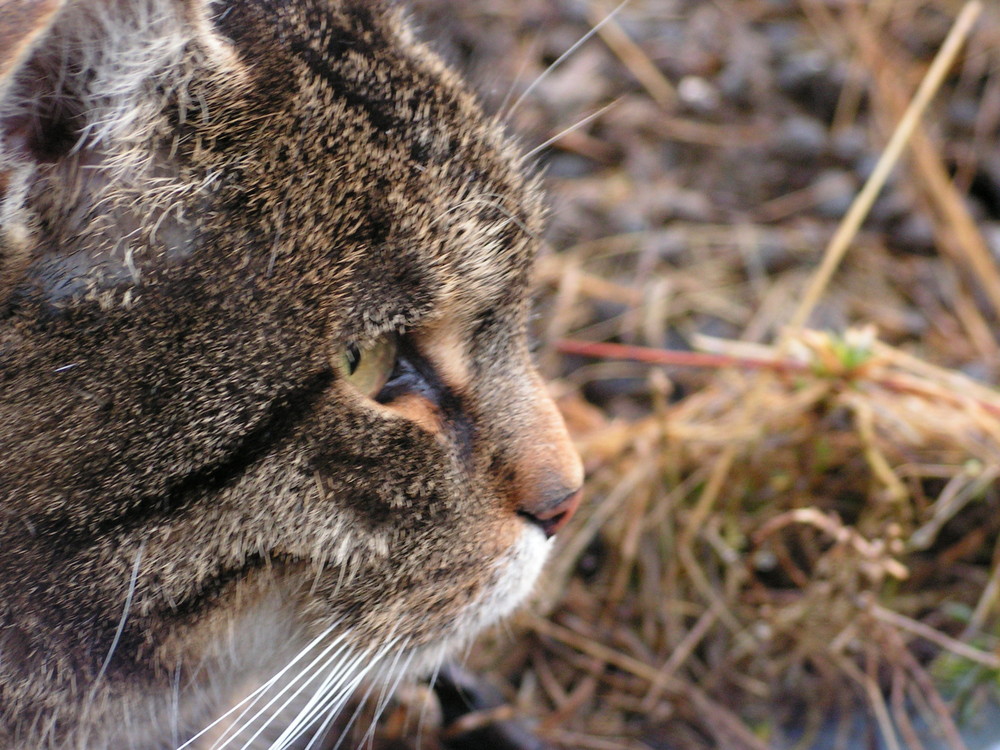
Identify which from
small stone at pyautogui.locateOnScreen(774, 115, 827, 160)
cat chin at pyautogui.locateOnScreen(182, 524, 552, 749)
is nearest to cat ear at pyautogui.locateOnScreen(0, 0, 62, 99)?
cat chin at pyautogui.locateOnScreen(182, 524, 552, 749)

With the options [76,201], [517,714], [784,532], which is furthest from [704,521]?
[76,201]

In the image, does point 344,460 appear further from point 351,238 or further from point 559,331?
point 559,331

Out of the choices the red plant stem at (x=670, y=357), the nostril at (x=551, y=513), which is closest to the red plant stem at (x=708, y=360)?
the red plant stem at (x=670, y=357)

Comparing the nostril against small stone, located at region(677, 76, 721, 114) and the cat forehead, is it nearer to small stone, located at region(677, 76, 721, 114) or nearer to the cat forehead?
the cat forehead

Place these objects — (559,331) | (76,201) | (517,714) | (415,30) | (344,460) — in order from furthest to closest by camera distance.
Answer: (559,331) < (517,714) < (415,30) < (344,460) < (76,201)

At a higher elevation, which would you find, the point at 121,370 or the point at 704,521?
the point at 121,370

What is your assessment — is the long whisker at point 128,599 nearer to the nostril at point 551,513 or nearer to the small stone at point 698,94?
the nostril at point 551,513
